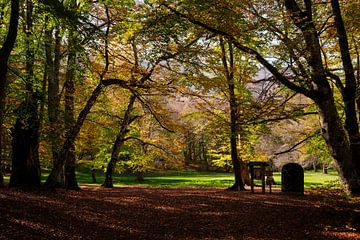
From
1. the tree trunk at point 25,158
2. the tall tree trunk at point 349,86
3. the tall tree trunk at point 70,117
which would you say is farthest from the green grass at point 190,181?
the tree trunk at point 25,158

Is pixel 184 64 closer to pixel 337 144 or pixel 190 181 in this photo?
pixel 337 144

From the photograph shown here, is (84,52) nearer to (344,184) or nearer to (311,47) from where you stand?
(311,47)

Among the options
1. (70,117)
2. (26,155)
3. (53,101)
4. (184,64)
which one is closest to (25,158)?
(26,155)

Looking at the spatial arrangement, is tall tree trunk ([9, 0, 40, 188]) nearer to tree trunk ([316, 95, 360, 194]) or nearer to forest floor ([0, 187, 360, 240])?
forest floor ([0, 187, 360, 240])

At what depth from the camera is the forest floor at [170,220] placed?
636 centimetres

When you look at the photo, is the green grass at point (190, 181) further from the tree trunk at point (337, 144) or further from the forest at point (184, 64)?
the tree trunk at point (337, 144)

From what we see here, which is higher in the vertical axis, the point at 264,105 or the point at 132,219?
the point at 264,105

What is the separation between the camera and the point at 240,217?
856cm

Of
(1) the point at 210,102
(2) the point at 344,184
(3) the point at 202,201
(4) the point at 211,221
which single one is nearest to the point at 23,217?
(4) the point at 211,221

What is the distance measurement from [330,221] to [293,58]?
12.8ft

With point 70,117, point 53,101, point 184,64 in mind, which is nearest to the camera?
point 53,101

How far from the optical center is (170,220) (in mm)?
8039

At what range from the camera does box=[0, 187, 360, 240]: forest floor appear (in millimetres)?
6355

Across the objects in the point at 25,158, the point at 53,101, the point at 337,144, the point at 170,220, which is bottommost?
the point at 170,220
